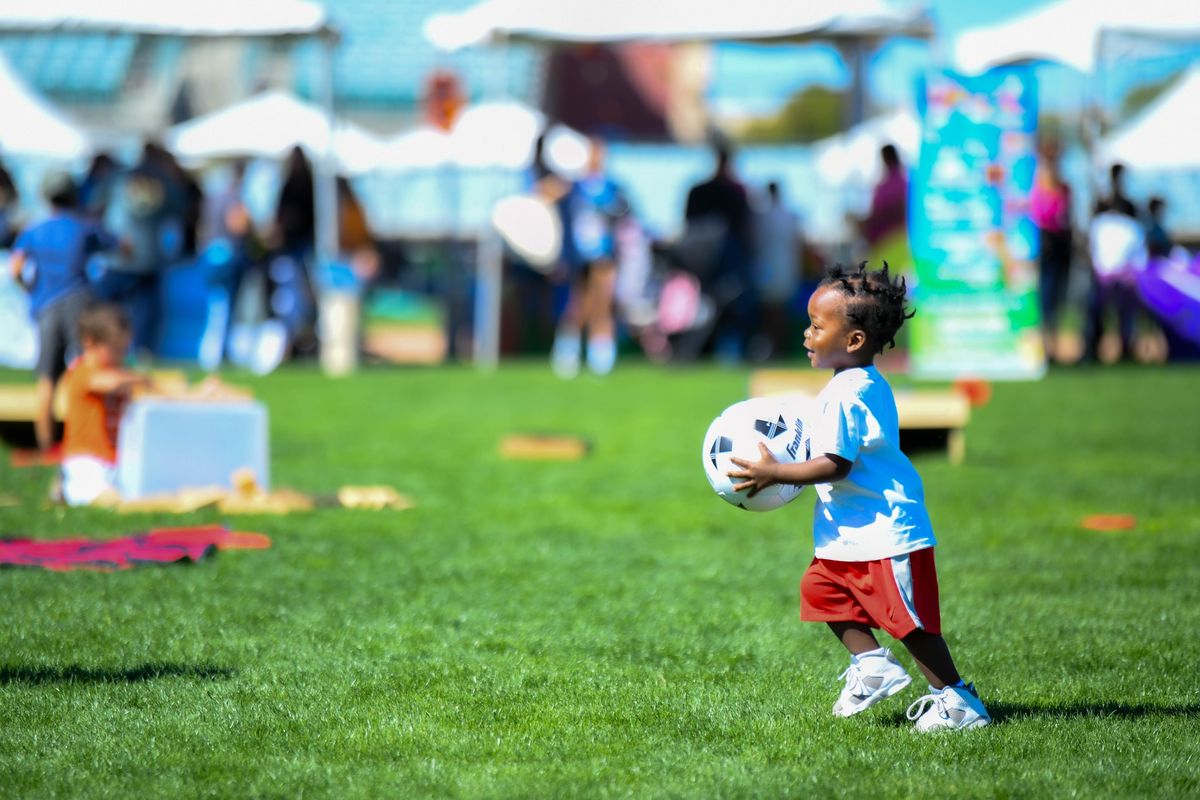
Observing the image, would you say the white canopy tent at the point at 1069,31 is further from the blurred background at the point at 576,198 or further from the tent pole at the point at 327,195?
the tent pole at the point at 327,195

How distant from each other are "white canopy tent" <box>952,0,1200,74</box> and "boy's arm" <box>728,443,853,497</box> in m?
12.9

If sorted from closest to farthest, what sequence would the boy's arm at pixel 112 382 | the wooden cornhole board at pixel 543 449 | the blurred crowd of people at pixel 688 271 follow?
1. the boy's arm at pixel 112 382
2. the wooden cornhole board at pixel 543 449
3. the blurred crowd of people at pixel 688 271

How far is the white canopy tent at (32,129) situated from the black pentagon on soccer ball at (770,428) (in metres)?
18.7

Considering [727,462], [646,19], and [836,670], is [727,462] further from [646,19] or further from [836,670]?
[646,19]

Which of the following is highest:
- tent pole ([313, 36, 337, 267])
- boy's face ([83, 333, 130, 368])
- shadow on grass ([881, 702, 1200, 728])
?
tent pole ([313, 36, 337, 267])

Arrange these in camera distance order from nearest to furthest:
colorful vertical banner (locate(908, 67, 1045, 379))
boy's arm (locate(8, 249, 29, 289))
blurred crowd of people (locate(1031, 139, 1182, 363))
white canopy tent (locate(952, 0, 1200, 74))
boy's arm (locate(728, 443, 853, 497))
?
boy's arm (locate(728, 443, 853, 497)) < boy's arm (locate(8, 249, 29, 289)) < colorful vertical banner (locate(908, 67, 1045, 379)) < white canopy tent (locate(952, 0, 1200, 74)) < blurred crowd of people (locate(1031, 139, 1182, 363))

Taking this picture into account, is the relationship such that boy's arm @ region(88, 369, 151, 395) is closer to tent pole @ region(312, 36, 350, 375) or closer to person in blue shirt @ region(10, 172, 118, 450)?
person in blue shirt @ region(10, 172, 118, 450)

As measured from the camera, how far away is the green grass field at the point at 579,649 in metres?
4.18

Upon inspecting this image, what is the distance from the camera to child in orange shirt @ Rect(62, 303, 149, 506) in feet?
29.6

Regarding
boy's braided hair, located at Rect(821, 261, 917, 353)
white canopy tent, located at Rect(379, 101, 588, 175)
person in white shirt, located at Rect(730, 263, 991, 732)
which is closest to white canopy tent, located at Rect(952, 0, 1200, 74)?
white canopy tent, located at Rect(379, 101, 588, 175)

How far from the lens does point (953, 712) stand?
180 inches

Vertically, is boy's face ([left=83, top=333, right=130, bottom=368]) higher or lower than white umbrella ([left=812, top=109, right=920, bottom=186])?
lower

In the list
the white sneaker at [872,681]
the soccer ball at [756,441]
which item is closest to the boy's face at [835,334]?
the soccer ball at [756,441]

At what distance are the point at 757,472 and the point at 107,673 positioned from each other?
→ 2.25 meters
